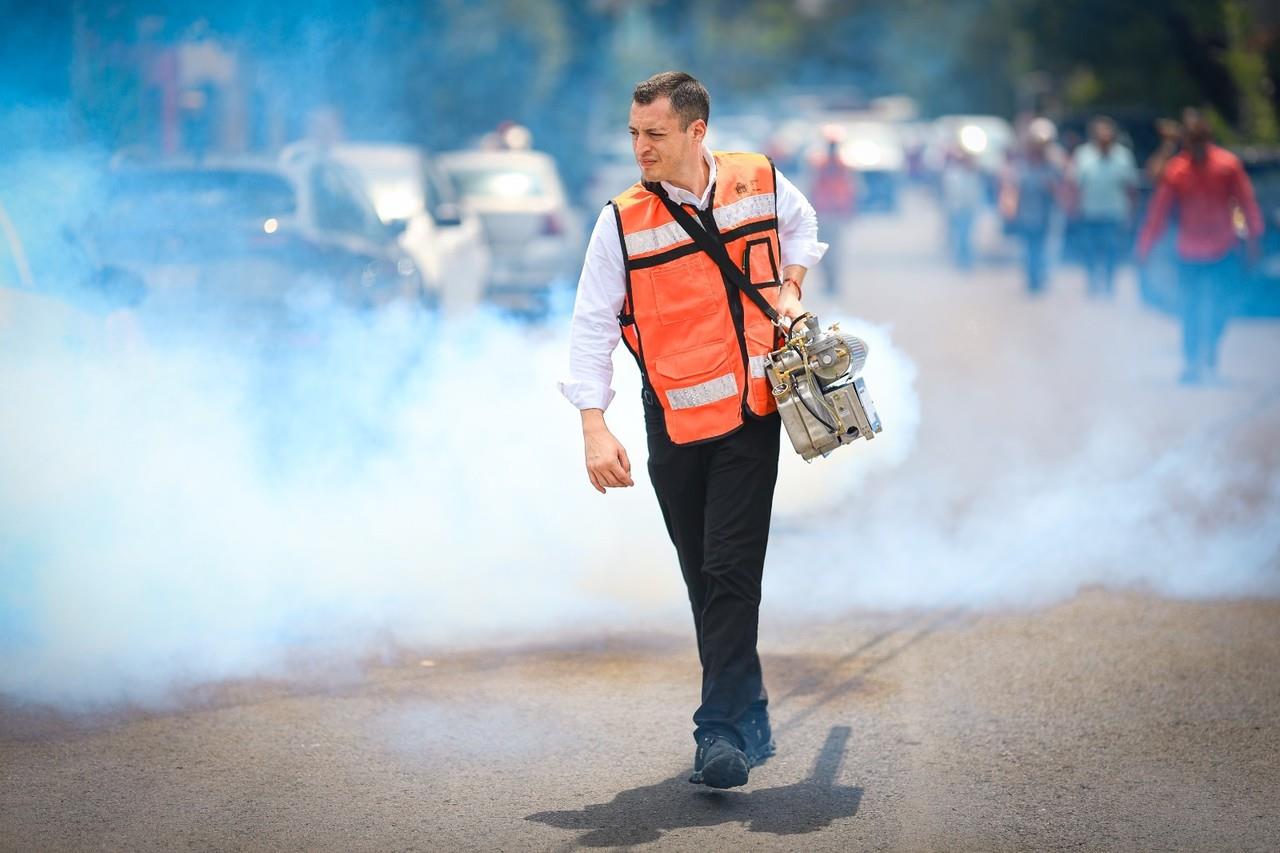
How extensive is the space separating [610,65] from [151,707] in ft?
114

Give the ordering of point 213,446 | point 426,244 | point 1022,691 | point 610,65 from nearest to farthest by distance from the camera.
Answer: point 1022,691
point 213,446
point 426,244
point 610,65

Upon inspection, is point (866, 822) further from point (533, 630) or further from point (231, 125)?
point (231, 125)

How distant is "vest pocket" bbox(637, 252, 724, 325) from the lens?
14.5 feet

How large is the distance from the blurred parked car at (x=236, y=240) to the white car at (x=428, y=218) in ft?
5.52

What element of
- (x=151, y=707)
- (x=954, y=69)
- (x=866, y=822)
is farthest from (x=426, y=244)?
(x=954, y=69)

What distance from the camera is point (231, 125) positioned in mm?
23062

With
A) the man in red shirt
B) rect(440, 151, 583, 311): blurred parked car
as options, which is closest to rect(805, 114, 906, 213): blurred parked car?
rect(440, 151, 583, 311): blurred parked car

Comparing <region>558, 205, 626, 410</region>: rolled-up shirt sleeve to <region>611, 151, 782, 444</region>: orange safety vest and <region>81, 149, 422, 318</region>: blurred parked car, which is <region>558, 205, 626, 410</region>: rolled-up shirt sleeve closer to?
<region>611, 151, 782, 444</region>: orange safety vest

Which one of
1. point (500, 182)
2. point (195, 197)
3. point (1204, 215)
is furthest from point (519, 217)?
point (195, 197)

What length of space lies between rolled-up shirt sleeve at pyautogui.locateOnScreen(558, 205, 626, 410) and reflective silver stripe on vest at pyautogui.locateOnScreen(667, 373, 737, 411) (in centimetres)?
22

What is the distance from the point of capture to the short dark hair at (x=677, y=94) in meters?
4.40

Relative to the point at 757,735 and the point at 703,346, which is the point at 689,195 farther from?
the point at 757,735

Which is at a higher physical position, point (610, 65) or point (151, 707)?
point (610, 65)

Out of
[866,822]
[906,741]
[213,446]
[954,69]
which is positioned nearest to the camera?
[866,822]
